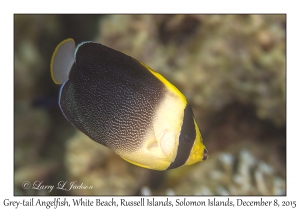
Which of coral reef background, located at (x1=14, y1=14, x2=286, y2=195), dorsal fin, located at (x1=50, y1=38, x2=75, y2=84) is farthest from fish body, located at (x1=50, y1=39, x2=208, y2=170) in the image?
coral reef background, located at (x1=14, y1=14, x2=286, y2=195)

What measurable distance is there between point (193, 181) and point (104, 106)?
116 cm

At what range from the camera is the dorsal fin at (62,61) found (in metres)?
0.82

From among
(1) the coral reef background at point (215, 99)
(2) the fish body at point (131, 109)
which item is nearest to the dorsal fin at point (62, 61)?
(2) the fish body at point (131, 109)

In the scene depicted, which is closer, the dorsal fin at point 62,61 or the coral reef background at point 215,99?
the dorsal fin at point 62,61

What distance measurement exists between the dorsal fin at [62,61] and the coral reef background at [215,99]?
2.97 feet

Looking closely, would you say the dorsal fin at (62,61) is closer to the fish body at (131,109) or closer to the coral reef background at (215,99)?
the fish body at (131,109)

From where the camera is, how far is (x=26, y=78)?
2262mm

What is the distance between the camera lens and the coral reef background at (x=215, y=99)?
1.57 meters

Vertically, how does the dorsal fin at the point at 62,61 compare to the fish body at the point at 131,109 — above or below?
above

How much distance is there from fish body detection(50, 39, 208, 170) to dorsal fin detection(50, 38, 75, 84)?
22mm

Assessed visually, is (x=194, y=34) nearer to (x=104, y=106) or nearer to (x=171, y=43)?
(x=171, y=43)

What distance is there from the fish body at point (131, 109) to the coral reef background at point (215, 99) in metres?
0.91

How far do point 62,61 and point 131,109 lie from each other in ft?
0.84

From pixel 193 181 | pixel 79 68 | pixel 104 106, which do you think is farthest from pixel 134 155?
pixel 193 181
